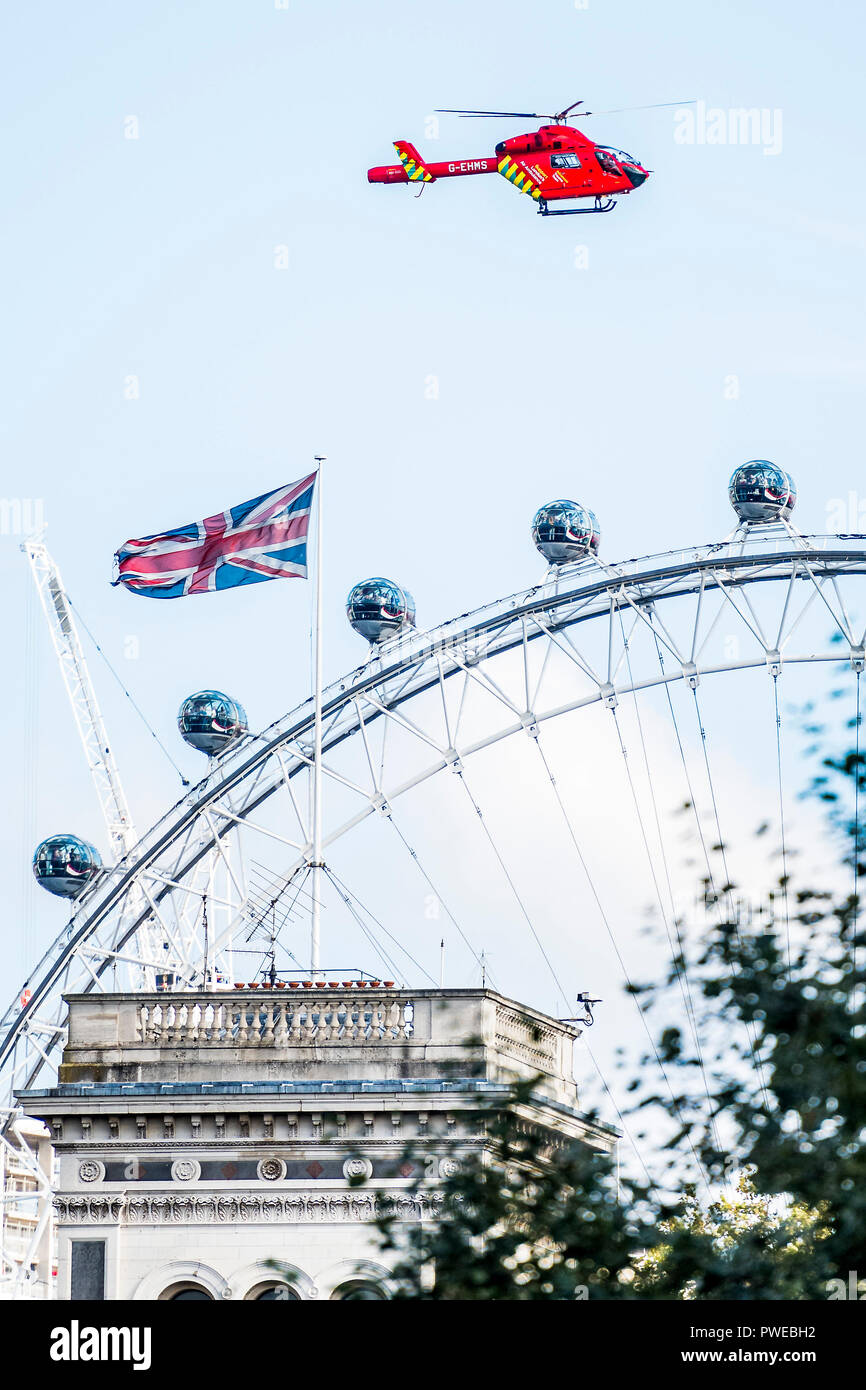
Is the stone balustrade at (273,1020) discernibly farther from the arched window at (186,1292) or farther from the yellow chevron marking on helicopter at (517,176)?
the yellow chevron marking on helicopter at (517,176)

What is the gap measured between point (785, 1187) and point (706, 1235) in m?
1.42

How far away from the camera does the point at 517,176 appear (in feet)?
245

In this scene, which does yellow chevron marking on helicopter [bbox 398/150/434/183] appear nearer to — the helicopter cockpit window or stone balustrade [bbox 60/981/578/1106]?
the helicopter cockpit window

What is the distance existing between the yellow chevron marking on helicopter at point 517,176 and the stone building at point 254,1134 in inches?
1430

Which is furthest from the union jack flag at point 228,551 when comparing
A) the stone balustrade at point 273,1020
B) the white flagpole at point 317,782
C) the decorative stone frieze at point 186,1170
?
the decorative stone frieze at point 186,1170

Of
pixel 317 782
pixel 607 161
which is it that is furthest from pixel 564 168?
pixel 317 782

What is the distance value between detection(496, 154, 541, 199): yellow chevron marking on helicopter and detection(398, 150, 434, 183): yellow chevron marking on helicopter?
14.4 ft

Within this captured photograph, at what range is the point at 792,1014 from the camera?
968 inches

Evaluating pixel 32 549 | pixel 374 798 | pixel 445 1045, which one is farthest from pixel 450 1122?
pixel 32 549

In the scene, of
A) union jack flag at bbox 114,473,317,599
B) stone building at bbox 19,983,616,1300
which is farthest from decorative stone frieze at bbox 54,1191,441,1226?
union jack flag at bbox 114,473,317,599

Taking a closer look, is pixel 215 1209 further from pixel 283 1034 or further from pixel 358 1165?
pixel 283 1034

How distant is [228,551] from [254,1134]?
19519 millimetres
